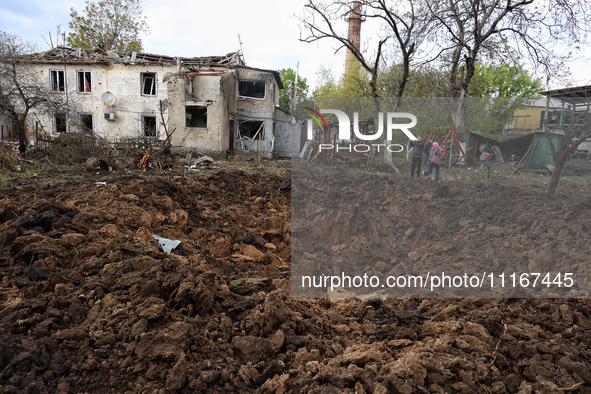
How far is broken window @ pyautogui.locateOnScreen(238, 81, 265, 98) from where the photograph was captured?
82.5 feet

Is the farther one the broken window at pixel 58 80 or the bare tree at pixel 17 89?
the broken window at pixel 58 80

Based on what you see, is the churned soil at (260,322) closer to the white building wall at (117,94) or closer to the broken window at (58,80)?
the white building wall at (117,94)

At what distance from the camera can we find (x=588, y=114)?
6020 millimetres

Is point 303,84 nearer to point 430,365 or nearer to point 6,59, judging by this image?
point 6,59

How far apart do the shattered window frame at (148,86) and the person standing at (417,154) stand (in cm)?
2061

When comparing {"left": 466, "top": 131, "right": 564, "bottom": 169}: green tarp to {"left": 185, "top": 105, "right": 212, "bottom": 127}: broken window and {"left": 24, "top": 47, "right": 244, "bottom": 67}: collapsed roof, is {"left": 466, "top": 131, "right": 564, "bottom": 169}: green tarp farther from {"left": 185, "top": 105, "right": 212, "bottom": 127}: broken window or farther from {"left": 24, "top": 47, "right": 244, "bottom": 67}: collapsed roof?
{"left": 24, "top": 47, "right": 244, "bottom": 67}: collapsed roof

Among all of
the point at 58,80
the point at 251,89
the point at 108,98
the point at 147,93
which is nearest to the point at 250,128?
the point at 251,89

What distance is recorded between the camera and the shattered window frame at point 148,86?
22.1 meters

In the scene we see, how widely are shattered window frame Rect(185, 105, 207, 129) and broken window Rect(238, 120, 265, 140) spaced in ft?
9.31

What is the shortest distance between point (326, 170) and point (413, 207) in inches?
54.0

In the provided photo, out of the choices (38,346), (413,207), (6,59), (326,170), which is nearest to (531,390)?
(38,346)

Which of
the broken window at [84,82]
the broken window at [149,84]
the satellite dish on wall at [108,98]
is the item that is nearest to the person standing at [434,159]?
the broken window at [149,84]

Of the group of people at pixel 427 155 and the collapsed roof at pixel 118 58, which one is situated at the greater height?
the collapsed roof at pixel 118 58

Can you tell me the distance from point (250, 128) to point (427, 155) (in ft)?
72.0
